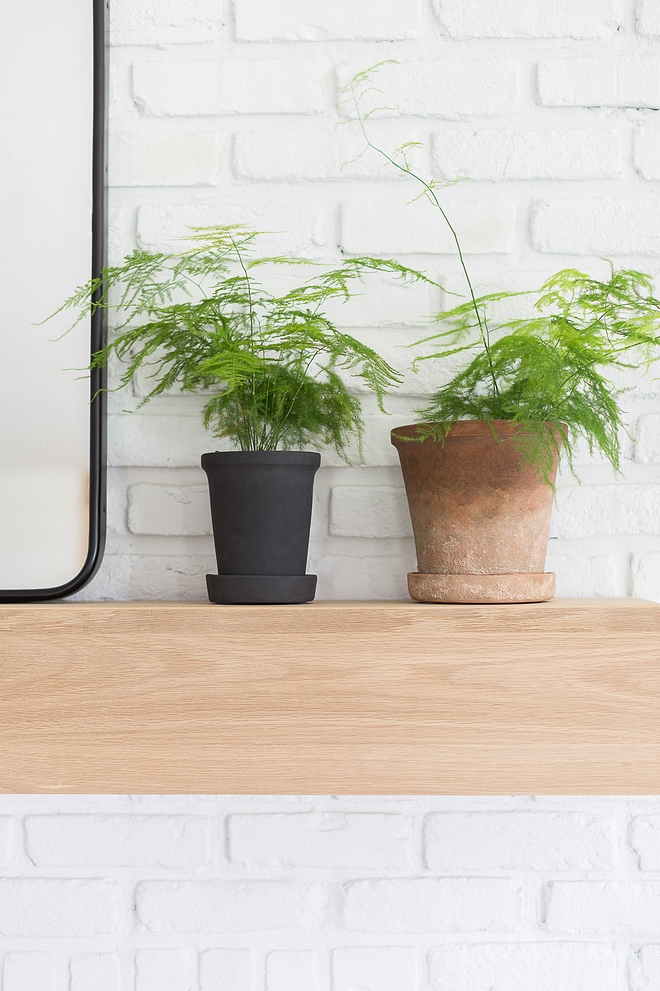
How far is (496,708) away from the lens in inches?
31.6

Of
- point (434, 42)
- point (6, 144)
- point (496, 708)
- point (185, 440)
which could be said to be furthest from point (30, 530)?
point (434, 42)

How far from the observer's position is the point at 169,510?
1.06m

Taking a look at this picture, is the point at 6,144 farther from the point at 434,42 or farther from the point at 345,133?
the point at 434,42
